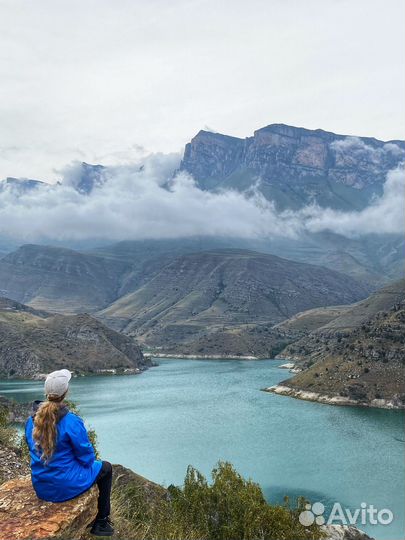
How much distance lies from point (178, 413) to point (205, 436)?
85.1 feet

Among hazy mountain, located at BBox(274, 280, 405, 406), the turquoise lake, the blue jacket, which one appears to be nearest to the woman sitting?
the blue jacket

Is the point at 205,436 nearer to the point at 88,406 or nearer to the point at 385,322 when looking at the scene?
the point at 88,406

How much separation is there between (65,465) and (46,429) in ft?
2.60

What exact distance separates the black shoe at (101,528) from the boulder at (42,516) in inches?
5.4

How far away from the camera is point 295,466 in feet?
241

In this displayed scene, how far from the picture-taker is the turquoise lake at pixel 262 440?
63781 mm

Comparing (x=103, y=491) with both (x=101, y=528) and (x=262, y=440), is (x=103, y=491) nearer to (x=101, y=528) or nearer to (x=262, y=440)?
(x=101, y=528)

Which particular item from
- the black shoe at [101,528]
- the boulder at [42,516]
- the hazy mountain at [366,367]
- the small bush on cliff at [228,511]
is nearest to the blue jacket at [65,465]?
the boulder at [42,516]

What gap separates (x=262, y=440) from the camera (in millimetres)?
90500

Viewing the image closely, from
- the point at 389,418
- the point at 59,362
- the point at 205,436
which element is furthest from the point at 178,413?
the point at 59,362

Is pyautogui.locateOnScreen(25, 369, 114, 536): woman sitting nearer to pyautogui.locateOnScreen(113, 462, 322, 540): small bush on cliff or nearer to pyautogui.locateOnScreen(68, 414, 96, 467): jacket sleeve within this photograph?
pyautogui.locateOnScreen(68, 414, 96, 467): jacket sleeve

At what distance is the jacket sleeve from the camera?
353 inches

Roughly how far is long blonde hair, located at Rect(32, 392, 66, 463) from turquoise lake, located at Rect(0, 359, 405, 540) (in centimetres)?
5009

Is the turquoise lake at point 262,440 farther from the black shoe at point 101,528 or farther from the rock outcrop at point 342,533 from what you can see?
the black shoe at point 101,528
